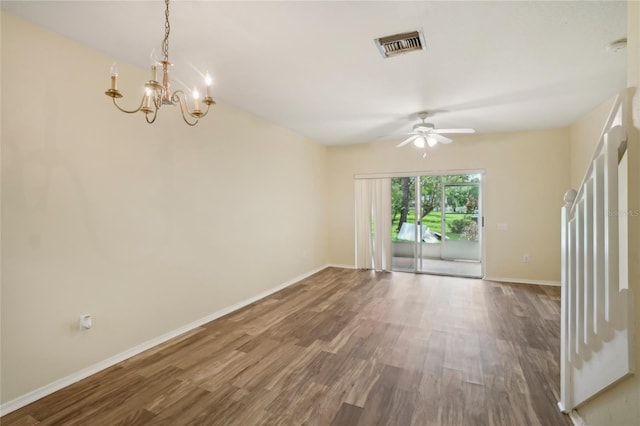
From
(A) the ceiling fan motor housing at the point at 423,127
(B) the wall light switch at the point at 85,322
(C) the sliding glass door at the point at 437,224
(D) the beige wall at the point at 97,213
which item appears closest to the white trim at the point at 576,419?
(A) the ceiling fan motor housing at the point at 423,127

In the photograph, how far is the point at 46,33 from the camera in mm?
2096

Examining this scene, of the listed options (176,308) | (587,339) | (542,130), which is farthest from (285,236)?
(542,130)

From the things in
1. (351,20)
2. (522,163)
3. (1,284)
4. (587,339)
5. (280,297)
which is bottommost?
(280,297)

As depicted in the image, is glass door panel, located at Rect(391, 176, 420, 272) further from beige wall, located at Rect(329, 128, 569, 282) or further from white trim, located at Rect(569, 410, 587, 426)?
white trim, located at Rect(569, 410, 587, 426)

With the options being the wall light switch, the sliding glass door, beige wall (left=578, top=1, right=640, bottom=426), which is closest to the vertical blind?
the sliding glass door

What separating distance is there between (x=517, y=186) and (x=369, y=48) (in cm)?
413

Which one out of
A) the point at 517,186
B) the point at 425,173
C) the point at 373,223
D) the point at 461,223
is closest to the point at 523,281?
the point at 517,186

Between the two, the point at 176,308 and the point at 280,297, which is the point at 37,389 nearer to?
the point at 176,308

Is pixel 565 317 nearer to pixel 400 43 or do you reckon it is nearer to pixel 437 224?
pixel 400 43

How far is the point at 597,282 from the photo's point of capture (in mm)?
1512

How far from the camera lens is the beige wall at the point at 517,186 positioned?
4.76m

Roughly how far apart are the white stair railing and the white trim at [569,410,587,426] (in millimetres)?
27

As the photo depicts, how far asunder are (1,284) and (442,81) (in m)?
3.98

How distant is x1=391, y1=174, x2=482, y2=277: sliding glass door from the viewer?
5836 mm
